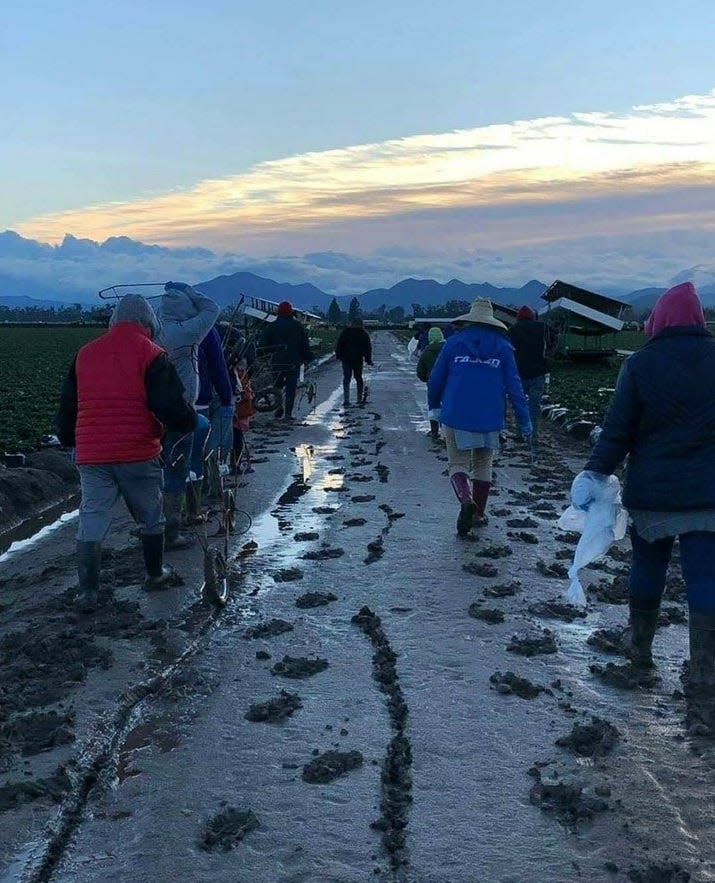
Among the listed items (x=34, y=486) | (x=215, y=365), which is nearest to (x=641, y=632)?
(x=215, y=365)

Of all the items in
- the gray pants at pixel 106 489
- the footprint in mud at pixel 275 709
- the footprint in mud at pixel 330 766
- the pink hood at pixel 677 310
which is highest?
the pink hood at pixel 677 310

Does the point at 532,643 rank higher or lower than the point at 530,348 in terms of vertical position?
lower

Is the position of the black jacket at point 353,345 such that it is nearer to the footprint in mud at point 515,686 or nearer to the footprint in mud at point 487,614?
the footprint in mud at point 487,614

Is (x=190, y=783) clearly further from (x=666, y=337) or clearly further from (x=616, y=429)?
(x=666, y=337)

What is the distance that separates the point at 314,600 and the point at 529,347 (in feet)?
23.9

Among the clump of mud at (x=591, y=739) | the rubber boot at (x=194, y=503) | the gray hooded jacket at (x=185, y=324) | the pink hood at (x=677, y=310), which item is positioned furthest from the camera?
the rubber boot at (x=194, y=503)

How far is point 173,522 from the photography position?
7.68m

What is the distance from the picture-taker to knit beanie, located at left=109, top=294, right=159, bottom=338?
19.9 feet

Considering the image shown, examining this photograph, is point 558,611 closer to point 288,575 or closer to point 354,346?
point 288,575

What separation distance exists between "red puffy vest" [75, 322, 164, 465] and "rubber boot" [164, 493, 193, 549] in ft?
4.99

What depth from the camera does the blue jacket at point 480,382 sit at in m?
8.20

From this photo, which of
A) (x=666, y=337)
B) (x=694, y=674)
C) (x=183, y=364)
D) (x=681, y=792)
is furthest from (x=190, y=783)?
(x=183, y=364)

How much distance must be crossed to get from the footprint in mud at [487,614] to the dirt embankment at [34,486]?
523 cm

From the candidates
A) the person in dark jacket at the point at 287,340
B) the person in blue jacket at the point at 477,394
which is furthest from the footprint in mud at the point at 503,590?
the person in dark jacket at the point at 287,340
